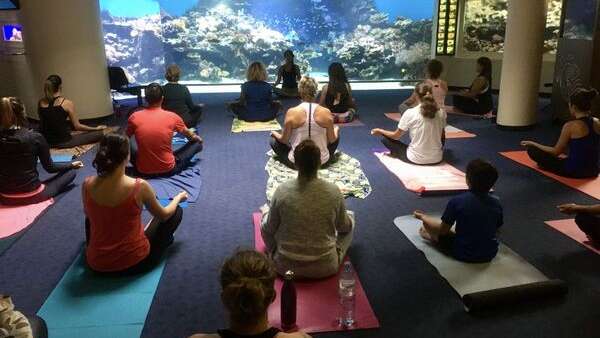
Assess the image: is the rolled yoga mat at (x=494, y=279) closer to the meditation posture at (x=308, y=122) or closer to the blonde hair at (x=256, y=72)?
the meditation posture at (x=308, y=122)

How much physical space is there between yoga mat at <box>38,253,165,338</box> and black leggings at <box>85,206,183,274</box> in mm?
50

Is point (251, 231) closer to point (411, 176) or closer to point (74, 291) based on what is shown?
point (74, 291)

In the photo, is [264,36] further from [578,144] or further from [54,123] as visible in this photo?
[578,144]

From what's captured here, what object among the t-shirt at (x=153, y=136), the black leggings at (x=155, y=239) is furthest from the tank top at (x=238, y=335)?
the t-shirt at (x=153, y=136)

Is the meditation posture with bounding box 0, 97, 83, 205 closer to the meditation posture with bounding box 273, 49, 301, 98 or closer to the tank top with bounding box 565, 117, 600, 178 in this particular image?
the tank top with bounding box 565, 117, 600, 178

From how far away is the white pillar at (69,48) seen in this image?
7.14 meters

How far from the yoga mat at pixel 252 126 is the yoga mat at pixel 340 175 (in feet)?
4.82

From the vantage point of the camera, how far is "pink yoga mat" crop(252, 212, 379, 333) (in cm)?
272

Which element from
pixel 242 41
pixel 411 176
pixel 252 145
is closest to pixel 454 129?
pixel 411 176

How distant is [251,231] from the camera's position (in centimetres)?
393

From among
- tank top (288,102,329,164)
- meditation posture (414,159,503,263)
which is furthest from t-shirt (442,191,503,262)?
tank top (288,102,329,164)

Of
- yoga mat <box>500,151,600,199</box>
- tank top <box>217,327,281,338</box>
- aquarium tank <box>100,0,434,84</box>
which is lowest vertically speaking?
yoga mat <box>500,151,600,199</box>

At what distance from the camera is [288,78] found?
9.66 meters

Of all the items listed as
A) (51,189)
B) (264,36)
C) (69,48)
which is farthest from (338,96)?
(264,36)
